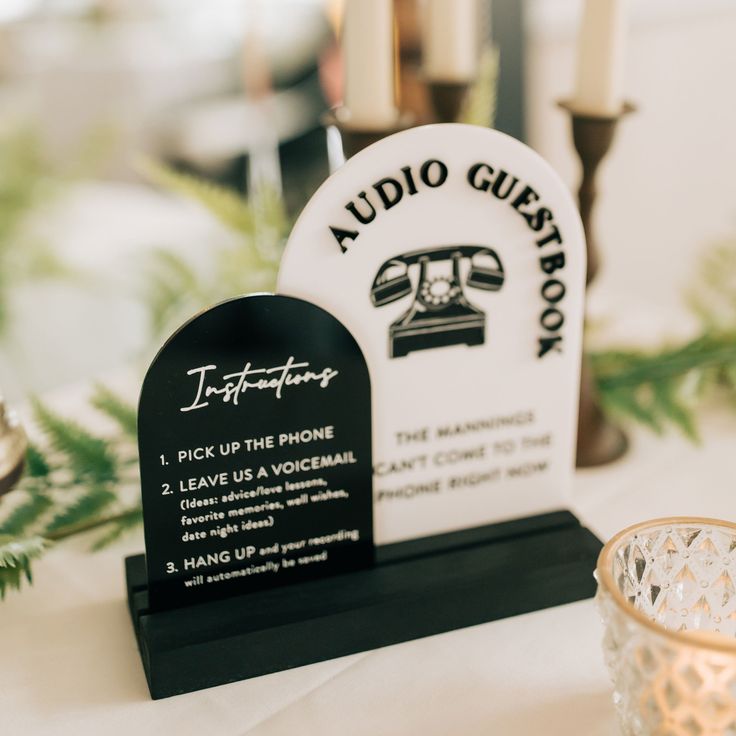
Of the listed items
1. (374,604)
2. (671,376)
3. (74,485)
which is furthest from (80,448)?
(671,376)

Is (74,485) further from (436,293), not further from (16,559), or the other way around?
(436,293)

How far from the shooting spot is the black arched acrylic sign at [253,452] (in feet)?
1.73

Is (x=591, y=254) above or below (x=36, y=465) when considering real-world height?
above

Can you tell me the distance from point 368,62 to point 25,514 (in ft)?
1.47

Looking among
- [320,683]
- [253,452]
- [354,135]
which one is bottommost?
[320,683]

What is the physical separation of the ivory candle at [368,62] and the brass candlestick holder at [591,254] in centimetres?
16

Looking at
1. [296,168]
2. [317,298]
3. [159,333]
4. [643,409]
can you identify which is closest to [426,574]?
[317,298]

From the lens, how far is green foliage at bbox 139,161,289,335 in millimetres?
974

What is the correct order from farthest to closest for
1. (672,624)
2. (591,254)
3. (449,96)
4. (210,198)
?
(210,198) → (449,96) → (591,254) → (672,624)

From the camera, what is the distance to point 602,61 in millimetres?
729

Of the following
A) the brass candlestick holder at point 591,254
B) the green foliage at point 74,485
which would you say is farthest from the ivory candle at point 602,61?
the green foliage at point 74,485

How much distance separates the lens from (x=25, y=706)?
1.74ft

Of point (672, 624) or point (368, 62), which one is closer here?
point (672, 624)

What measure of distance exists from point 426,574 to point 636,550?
0.15m
